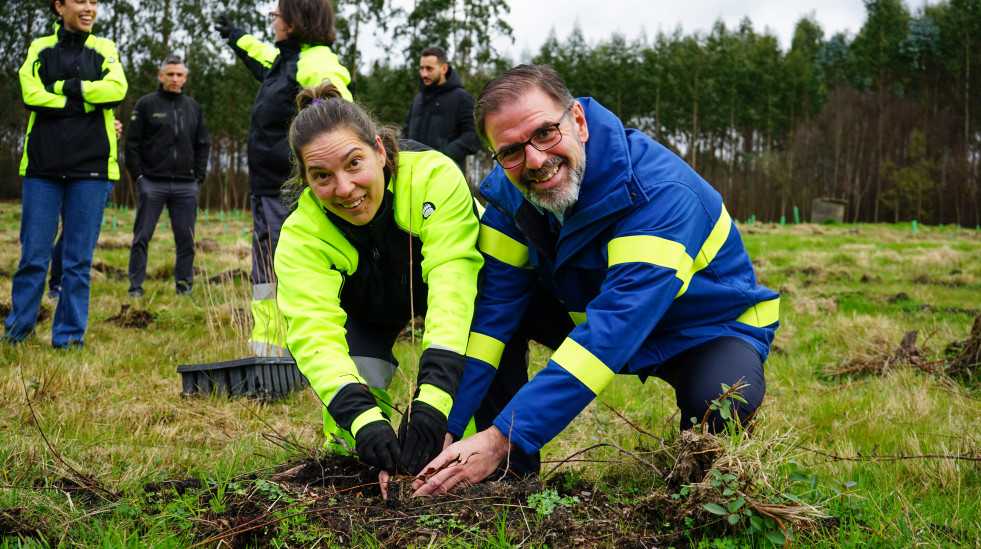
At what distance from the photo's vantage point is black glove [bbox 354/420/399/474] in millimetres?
2109

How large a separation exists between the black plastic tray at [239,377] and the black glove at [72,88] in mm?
2058

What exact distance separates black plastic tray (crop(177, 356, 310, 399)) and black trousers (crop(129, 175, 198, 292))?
329cm

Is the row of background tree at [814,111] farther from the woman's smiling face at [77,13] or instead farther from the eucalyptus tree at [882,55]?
the woman's smiling face at [77,13]

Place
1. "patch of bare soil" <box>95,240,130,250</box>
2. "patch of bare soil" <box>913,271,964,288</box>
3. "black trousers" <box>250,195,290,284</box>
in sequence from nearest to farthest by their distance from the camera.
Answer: "black trousers" <box>250,195,290,284</box> < "patch of bare soil" <box>913,271,964,288</box> < "patch of bare soil" <box>95,240,130,250</box>

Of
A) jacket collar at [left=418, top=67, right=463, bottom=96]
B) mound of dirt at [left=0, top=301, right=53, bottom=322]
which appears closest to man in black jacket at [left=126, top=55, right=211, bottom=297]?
mound of dirt at [left=0, top=301, right=53, bottom=322]

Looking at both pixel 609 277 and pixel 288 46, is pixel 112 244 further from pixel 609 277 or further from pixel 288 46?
pixel 609 277

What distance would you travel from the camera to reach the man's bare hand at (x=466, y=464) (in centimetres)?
210

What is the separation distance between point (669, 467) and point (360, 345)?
1.41 m

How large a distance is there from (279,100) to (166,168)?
2856 millimetres

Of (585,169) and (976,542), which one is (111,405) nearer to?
(585,169)

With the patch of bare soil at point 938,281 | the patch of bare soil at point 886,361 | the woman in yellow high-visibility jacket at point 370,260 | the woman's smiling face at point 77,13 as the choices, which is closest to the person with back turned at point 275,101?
the woman's smiling face at point 77,13

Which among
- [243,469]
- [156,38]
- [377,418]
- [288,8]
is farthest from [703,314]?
[156,38]

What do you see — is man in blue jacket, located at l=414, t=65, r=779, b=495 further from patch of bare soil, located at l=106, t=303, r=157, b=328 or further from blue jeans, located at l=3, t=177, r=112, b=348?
patch of bare soil, located at l=106, t=303, r=157, b=328

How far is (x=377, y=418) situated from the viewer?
218cm
